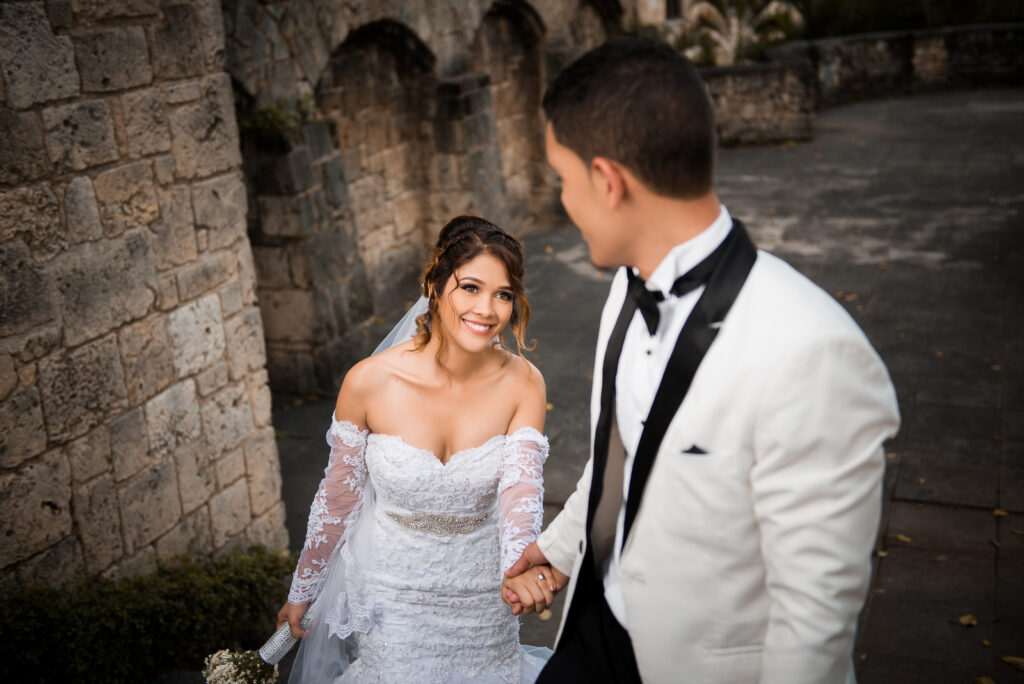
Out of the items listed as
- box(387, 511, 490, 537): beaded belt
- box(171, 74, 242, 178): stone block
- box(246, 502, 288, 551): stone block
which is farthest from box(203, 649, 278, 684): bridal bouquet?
box(171, 74, 242, 178): stone block

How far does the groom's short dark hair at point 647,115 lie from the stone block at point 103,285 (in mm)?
2674

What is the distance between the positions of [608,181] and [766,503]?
643 mm

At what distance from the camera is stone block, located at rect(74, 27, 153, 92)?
371cm

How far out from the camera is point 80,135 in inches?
146

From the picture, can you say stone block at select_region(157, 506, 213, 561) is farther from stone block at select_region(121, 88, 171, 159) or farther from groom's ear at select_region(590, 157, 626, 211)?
groom's ear at select_region(590, 157, 626, 211)

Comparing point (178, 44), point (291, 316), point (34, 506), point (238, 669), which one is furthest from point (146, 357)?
point (291, 316)

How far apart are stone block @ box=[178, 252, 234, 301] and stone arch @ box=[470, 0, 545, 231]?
7.08 m

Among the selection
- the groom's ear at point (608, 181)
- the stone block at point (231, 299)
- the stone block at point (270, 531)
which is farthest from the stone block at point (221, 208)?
the groom's ear at point (608, 181)

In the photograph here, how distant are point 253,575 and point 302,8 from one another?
4.90 m

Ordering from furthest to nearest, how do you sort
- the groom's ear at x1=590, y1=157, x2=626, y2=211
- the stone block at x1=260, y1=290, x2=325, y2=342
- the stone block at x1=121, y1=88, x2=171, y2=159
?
the stone block at x1=260, y1=290, x2=325, y2=342 → the stone block at x1=121, y1=88, x2=171, y2=159 → the groom's ear at x1=590, y1=157, x2=626, y2=211

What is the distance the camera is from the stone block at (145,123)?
3.94 meters

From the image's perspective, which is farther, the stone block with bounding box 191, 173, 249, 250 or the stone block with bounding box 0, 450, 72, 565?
the stone block with bounding box 191, 173, 249, 250

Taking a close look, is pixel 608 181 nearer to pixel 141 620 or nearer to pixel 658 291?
pixel 658 291

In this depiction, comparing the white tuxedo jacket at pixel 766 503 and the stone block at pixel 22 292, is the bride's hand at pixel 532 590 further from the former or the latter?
the stone block at pixel 22 292
